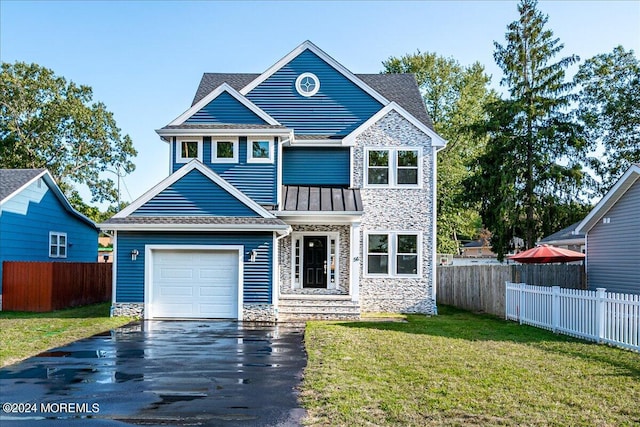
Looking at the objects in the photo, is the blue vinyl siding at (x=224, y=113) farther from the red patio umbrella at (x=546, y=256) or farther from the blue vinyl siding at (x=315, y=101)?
the red patio umbrella at (x=546, y=256)

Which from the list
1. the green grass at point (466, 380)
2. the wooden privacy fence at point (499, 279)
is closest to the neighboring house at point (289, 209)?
the wooden privacy fence at point (499, 279)

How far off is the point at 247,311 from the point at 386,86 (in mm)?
12208

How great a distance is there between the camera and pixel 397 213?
69.7 feet

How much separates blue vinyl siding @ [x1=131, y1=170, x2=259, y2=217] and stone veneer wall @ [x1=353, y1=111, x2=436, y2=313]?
5.37 m

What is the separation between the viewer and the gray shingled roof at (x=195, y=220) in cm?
1750

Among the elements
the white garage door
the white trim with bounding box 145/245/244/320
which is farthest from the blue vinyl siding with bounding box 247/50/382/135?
the white garage door

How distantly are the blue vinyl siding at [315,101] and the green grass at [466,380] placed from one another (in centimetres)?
964

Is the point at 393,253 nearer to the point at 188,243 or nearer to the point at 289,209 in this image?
the point at 289,209

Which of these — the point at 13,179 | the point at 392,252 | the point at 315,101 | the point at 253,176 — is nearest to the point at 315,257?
the point at 392,252

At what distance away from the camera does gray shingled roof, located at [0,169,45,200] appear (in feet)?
71.4

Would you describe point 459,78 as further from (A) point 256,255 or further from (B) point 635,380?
(B) point 635,380

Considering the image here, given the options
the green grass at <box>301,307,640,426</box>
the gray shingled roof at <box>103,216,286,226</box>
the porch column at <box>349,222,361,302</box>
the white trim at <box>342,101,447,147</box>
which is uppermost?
the white trim at <box>342,101,447,147</box>

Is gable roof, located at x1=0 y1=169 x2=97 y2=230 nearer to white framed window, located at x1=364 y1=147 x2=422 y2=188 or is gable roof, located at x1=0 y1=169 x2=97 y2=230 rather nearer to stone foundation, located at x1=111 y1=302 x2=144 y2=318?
stone foundation, located at x1=111 y1=302 x2=144 y2=318

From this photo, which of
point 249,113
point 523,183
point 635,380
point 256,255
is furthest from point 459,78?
point 635,380
